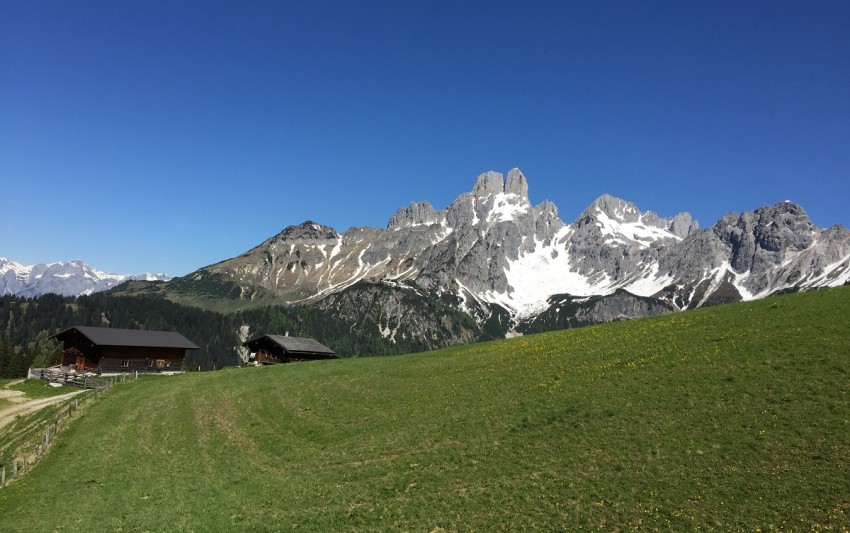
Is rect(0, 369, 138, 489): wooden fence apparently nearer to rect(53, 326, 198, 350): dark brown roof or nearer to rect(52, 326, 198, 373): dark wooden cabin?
rect(53, 326, 198, 350): dark brown roof

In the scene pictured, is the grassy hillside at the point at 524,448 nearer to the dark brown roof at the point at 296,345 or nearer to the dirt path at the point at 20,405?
the dirt path at the point at 20,405

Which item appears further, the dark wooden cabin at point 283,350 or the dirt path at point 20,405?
the dark wooden cabin at point 283,350

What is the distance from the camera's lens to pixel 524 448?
1112 inches

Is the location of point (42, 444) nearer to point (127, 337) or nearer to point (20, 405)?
point (20, 405)

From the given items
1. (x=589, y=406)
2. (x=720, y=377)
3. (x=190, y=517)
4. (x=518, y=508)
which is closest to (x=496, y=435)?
(x=589, y=406)

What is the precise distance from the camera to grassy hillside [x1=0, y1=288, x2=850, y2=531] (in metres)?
21.6

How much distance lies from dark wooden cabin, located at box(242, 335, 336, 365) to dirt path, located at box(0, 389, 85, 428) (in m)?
32.7

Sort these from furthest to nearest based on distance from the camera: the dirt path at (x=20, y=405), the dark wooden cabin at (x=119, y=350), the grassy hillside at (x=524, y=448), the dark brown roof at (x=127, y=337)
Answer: the dark wooden cabin at (x=119, y=350) → the dark brown roof at (x=127, y=337) → the dirt path at (x=20, y=405) → the grassy hillside at (x=524, y=448)

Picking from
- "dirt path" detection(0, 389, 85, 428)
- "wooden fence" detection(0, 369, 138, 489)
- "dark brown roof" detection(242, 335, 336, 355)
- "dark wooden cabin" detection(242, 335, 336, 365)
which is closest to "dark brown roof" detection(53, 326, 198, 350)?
"dark wooden cabin" detection(242, 335, 336, 365)

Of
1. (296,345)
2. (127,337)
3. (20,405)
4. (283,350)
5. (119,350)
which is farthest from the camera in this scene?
(296,345)

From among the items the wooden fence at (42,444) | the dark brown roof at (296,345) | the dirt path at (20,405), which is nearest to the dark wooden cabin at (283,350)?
the dark brown roof at (296,345)

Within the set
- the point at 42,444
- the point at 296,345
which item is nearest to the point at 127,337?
the point at 296,345

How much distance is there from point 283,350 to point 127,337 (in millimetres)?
24981

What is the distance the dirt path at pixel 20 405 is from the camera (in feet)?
184
